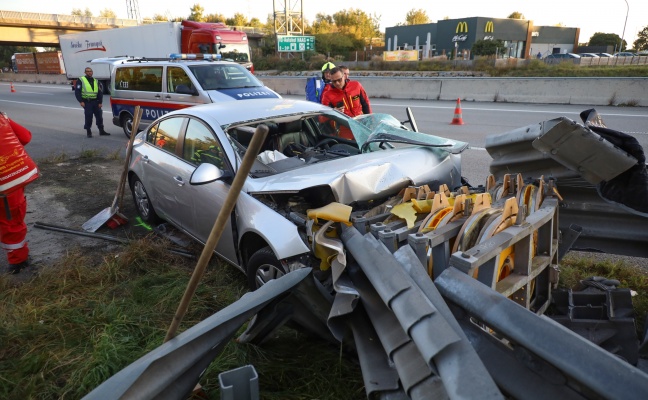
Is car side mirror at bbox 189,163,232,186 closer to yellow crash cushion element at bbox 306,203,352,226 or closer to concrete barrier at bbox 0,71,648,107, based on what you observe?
yellow crash cushion element at bbox 306,203,352,226

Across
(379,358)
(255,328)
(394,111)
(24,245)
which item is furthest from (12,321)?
(394,111)

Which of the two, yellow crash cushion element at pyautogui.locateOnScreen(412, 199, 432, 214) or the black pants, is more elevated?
yellow crash cushion element at pyautogui.locateOnScreen(412, 199, 432, 214)

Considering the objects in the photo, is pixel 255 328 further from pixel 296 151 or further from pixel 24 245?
pixel 24 245

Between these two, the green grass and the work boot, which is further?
Answer: the work boot

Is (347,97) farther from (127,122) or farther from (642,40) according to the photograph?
(642,40)

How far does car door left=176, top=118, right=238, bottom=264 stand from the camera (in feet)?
12.0

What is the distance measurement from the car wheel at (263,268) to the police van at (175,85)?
6.75m

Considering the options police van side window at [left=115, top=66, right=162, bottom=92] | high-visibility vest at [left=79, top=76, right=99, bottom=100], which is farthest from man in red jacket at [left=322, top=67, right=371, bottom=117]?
high-visibility vest at [left=79, top=76, right=99, bottom=100]

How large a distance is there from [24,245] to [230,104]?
2.47m

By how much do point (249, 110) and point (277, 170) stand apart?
91 centimetres

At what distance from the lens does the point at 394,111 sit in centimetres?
1453

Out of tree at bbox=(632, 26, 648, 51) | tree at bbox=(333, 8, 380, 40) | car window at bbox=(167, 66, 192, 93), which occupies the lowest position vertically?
car window at bbox=(167, 66, 192, 93)

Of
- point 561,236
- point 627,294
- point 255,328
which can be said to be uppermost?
point 561,236

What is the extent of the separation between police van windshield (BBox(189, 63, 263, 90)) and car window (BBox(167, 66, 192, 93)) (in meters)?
0.22
